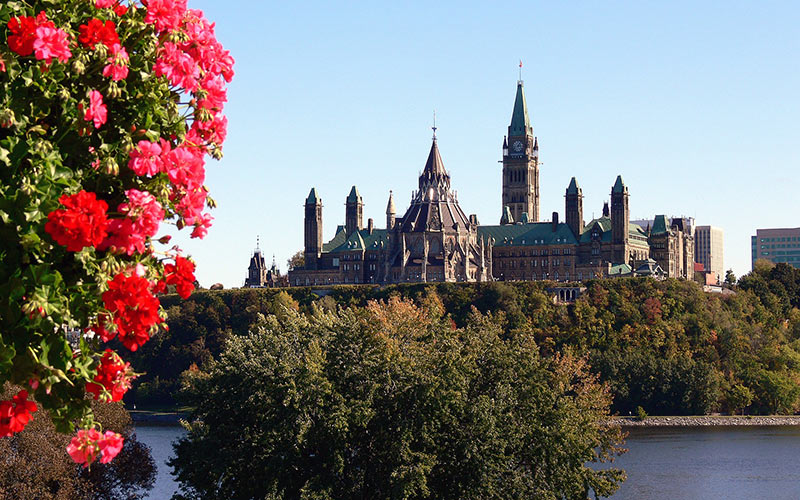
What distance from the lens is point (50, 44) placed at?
457 inches

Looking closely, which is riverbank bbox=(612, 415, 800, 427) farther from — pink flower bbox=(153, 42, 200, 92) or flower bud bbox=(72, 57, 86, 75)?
flower bud bbox=(72, 57, 86, 75)

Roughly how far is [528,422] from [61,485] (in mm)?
20894

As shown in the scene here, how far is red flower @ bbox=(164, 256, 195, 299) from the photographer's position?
41.5 feet

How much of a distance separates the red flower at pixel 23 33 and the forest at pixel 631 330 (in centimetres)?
11532

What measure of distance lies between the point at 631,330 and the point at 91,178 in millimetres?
149818

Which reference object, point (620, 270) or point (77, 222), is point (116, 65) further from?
point (620, 270)

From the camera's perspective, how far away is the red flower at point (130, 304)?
11719 millimetres

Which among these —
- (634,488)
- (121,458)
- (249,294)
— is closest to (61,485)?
(121,458)

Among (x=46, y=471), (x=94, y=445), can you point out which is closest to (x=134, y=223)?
(x=94, y=445)

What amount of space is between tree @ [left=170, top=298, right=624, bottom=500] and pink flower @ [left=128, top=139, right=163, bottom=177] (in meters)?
32.1

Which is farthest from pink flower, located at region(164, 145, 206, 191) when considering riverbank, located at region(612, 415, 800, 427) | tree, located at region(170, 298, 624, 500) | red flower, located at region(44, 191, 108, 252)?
riverbank, located at region(612, 415, 800, 427)

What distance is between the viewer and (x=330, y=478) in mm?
45156

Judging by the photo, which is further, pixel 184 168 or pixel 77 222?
pixel 184 168

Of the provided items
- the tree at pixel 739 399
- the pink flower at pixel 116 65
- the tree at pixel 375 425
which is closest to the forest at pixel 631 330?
the tree at pixel 739 399
